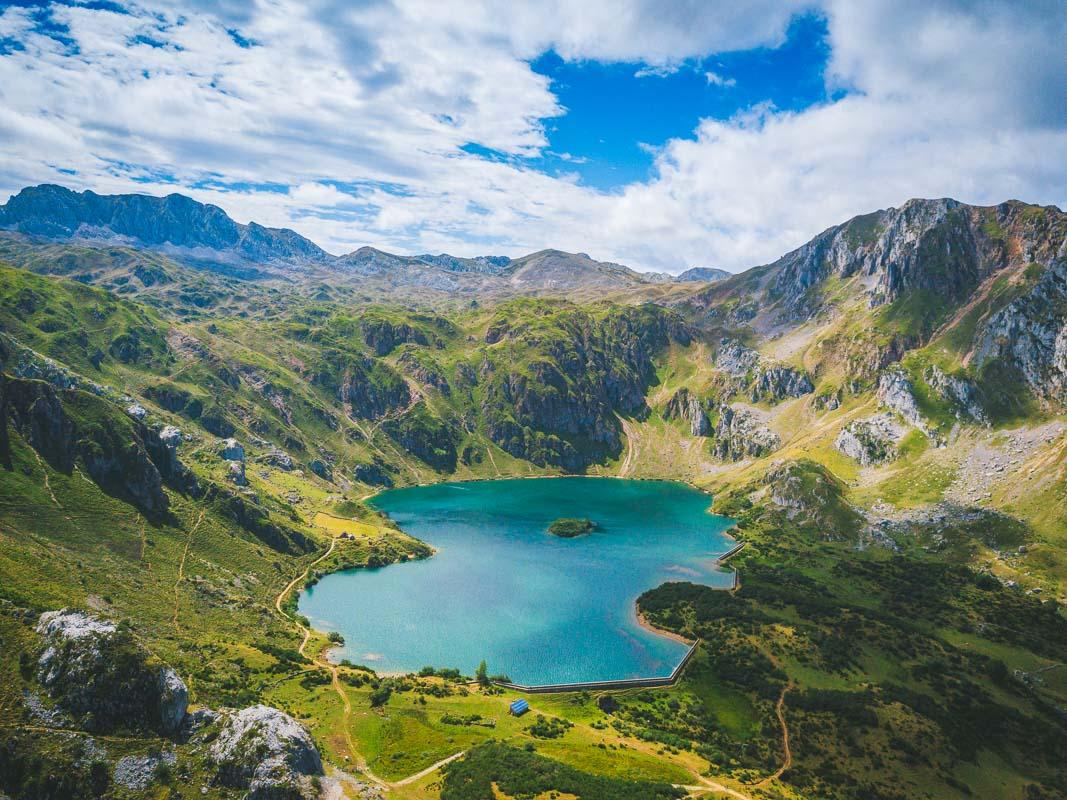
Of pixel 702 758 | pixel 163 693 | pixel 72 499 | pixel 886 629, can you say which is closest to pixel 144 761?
pixel 163 693

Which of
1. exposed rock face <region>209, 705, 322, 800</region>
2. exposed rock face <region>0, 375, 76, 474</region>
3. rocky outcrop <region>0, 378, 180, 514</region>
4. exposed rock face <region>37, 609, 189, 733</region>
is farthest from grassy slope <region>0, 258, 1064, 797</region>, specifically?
exposed rock face <region>209, 705, 322, 800</region>

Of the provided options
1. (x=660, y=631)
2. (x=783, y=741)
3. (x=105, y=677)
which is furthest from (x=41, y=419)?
(x=783, y=741)

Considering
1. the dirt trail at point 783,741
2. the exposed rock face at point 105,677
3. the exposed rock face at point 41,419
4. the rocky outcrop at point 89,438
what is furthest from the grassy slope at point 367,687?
the rocky outcrop at point 89,438

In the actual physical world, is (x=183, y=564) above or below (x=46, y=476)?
below

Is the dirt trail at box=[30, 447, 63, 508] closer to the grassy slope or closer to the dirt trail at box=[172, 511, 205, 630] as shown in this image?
the grassy slope

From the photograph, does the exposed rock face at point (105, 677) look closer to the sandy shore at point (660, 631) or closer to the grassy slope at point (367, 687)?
the grassy slope at point (367, 687)

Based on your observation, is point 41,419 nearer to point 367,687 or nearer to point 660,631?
point 367,687
